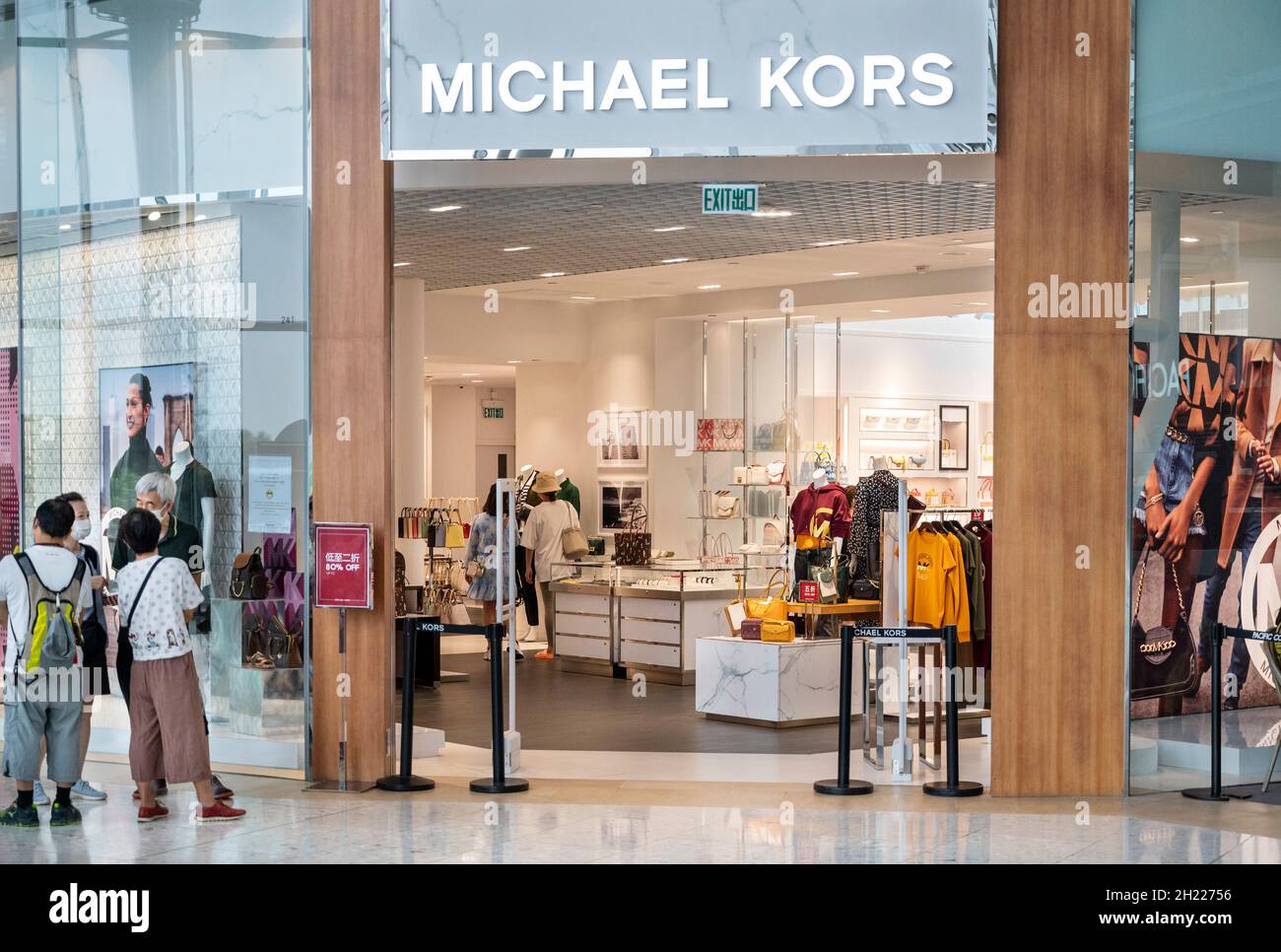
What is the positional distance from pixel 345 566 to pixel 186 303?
1.93m

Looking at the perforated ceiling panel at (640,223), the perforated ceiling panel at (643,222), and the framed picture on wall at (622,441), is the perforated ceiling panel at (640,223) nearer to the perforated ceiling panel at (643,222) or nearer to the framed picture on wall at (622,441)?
the perforated ceiling panel at (643,222)

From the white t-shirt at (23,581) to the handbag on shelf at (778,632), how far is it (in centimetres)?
480

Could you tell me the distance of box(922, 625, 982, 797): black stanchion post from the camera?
777 cm

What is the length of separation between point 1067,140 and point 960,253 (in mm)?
5167

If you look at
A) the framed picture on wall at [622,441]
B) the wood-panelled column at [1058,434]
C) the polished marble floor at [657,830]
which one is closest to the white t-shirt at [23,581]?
the polished marble floor at [657,830]

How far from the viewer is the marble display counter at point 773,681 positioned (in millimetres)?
10328

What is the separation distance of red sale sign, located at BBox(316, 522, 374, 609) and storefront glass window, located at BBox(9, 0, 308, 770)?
1.01 feet

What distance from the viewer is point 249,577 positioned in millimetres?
8484

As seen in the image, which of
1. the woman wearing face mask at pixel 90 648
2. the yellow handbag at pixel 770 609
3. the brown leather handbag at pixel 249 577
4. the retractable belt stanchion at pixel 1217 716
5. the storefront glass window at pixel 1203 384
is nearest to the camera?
the woman wearing face mask at pixel 90 648

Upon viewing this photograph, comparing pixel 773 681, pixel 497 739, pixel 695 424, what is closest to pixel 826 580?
pixel 773 681

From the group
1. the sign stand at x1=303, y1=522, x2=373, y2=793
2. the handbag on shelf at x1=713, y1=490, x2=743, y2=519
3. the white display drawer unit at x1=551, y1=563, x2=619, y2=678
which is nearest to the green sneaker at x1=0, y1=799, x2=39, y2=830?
the sign stand at x1=303, y1=522, x2=373, y2=793

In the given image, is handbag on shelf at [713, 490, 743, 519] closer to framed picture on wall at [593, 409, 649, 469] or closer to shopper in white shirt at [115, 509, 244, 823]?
framed picture on wall at [593, 409, 649, 469]

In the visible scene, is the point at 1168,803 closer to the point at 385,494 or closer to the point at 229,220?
the point at 385,494

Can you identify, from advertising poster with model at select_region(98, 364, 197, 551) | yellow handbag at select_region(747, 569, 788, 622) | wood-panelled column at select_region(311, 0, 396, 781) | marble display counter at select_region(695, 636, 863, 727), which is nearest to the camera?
wood-panelled column at select_region(311, 0, 396, 781)
